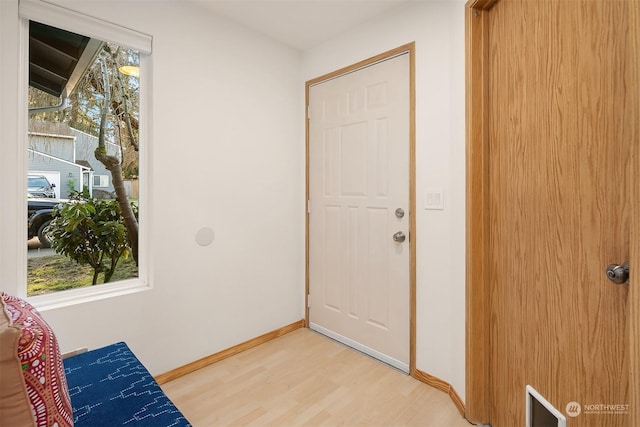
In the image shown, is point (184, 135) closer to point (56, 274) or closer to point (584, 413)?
point (56, 274)

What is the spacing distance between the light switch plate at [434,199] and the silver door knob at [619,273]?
98cm

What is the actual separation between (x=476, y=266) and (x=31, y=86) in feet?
8.12

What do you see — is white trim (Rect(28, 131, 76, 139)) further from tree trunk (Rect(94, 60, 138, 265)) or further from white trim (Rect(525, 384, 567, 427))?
white trim (Rect(525, 384, 567, 427))

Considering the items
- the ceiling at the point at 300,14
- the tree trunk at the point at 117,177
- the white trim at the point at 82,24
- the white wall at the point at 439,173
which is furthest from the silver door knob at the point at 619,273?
the white trim at the point at 82,24

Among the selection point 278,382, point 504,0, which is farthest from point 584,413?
point 504,0

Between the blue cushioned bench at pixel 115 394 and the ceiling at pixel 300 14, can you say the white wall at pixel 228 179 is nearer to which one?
the ceiling at pixel 300 14

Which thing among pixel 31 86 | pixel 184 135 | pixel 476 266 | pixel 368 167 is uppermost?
pixel 31 86

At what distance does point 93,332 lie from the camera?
175 cm

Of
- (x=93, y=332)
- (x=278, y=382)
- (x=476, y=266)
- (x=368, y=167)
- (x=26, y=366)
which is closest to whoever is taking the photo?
(x=26, y=366)

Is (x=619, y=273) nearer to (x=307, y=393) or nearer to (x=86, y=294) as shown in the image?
(x=307, y=393)

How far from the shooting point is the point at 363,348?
2379mm

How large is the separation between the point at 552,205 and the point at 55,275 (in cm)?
242

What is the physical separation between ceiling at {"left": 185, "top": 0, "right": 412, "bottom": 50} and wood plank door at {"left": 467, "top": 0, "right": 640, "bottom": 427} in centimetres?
85

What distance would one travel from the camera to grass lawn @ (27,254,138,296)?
1.68 m
